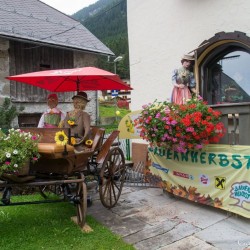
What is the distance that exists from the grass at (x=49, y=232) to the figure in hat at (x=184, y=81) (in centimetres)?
304

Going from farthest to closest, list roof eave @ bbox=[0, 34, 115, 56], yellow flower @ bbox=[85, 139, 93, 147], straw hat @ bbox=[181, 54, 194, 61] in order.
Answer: roof eave @ bbox=[0, 34, 115, 56]
straw hat @ bbox=[181, 54, 194, 61]
yellow flower @ bbox=[85, 139, 93, 147]

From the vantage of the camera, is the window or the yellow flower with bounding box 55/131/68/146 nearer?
the yellow flower with bounding box 55/131/68/146

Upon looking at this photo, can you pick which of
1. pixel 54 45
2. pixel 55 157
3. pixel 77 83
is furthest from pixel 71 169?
pixel 54 45

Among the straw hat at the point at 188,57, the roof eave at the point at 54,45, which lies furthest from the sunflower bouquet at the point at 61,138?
the roof eave at the point at 54,45

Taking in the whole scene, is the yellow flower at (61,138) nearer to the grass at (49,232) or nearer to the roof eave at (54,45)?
the grass at (49,232)

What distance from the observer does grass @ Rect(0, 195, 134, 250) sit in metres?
3.75

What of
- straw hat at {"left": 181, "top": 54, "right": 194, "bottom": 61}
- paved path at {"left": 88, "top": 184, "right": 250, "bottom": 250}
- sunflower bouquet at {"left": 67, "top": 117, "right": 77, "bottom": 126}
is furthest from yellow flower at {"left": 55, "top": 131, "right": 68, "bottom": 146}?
straw hat at {"left": 181, "top": 54, "right": 194, "bottom": 61}

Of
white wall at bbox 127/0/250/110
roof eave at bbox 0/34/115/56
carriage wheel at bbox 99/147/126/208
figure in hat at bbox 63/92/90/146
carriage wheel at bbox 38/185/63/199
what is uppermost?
roof eave at bbox 0/34/115/56

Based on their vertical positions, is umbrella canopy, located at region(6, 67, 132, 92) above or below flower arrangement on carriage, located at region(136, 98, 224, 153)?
above

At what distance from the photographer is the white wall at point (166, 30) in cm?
579

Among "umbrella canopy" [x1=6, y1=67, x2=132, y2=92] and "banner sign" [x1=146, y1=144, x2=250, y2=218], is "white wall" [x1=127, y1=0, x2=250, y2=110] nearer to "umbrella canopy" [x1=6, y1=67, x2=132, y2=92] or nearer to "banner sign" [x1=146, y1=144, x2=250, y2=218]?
"umbrella canopy" [x1=6, y1=67, x2=132, y2=92]

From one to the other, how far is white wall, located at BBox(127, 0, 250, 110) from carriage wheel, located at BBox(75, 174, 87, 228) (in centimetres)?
355

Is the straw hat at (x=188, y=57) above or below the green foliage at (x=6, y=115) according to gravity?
above

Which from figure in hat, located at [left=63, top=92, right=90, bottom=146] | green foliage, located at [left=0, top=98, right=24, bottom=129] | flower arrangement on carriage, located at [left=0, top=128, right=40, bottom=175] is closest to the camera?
flower arrangement on carriage, located at [left=0, top=128, right=40, bottom=175]
